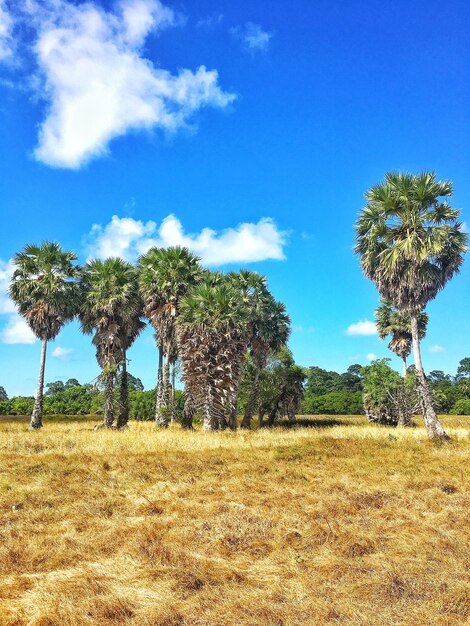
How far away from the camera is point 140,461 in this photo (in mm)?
15188

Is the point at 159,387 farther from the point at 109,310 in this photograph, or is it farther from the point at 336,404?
the point at 336,404

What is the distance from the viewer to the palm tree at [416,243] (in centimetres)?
2288

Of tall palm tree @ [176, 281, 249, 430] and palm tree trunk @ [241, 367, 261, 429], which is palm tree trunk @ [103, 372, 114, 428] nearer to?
tall palm tree @ [176, 281, 249, 430]

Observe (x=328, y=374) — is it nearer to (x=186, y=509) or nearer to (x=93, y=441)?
(x=93, y=441)

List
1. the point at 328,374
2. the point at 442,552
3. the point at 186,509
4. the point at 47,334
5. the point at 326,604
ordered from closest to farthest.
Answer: the point at 326,604
the point at 442,552
the point at 186,509
the point at 47,334
the point at 328,374

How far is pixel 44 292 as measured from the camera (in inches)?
1226

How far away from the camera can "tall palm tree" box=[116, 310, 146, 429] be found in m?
33.2

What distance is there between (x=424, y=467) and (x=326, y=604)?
11.0 meters

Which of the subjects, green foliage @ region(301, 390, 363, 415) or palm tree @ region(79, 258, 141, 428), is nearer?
palm tree @ region(79, 258, 141, 428)

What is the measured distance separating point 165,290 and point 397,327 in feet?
98.9

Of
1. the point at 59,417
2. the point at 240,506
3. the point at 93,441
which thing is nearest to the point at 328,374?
the point at 59,417

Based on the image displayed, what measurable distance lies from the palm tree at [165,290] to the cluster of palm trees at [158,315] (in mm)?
71

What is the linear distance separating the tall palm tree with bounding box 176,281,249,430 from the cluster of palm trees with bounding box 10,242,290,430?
0.21 ft

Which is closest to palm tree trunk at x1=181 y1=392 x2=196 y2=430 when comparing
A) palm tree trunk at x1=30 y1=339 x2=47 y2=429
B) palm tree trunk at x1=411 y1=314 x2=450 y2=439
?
palm tree trunk at x1=30 y1=339 x2=47 y2=429
